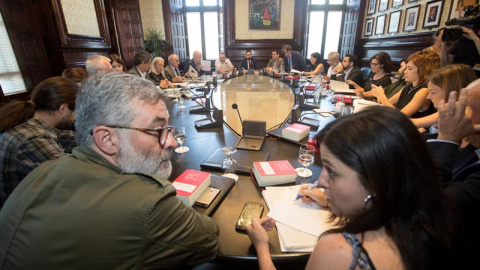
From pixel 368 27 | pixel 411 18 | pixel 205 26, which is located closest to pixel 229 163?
pixel 411 18

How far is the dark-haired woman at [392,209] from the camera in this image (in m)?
0.57

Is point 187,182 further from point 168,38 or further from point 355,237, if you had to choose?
point 168,38

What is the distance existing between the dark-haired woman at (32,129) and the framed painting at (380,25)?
6.77 meters

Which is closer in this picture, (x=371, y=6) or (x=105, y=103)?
(x=105, y=103)

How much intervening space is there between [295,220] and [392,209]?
40 centimetres

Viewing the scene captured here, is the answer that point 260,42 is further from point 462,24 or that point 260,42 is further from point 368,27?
point 462,24

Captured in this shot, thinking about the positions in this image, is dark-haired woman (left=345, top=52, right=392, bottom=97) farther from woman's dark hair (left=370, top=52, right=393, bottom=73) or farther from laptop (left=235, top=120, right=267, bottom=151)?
laptop (left=235, top=120, right=267, bottom=151)

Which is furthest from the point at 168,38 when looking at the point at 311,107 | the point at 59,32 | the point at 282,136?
the point at 282,136

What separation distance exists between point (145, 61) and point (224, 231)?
150 inches

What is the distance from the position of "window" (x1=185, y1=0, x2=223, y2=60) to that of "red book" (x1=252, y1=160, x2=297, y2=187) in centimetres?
798

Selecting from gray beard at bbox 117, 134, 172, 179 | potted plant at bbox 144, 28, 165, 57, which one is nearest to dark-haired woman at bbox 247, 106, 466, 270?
gray beard at bbox 117, 134, 172, 179

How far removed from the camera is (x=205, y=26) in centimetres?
827

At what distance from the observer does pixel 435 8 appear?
4230mm

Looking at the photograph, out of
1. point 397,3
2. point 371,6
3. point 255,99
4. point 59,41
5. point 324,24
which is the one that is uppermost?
point 371,6
